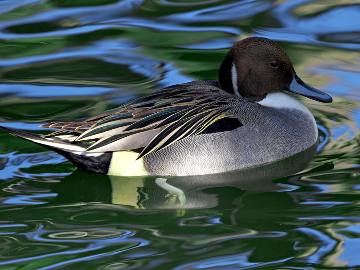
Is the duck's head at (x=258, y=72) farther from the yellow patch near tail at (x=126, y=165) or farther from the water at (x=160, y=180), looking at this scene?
the yellow patch near tail at (x=126, y=165)

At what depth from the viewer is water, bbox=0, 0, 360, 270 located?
6160 mm

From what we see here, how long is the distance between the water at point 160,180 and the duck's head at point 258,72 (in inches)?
17.7

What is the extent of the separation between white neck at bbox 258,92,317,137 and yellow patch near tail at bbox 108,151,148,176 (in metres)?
1.03

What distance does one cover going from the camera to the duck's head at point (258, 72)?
25.6 ft

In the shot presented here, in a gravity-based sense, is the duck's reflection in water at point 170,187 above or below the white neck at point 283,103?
below

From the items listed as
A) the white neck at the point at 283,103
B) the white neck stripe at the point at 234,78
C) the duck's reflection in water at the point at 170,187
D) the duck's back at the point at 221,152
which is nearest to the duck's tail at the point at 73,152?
the duck's reflection in water at the point at 170,187

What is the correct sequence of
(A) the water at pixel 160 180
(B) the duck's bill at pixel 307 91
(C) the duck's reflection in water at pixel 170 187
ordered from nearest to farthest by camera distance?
1. (A) the water at pixel 160 180
2. (C) the duck's reflection in water at pixel 170 187
3. (B) the duck's bill at pixel 307 91

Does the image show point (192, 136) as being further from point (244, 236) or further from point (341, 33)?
point (341, 33)

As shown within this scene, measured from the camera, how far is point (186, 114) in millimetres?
7477

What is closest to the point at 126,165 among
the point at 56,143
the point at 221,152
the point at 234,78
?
the point at 56,143

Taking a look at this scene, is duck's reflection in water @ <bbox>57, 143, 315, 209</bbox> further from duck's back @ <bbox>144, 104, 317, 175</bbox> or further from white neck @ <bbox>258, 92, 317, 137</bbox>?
white neck @ <bbox>258, 92, 317, 137</bbox>

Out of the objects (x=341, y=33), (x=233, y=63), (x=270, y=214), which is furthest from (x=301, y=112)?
(x=341, y=33)

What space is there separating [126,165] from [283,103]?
124cm

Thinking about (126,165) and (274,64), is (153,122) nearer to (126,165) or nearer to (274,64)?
(126,165)
